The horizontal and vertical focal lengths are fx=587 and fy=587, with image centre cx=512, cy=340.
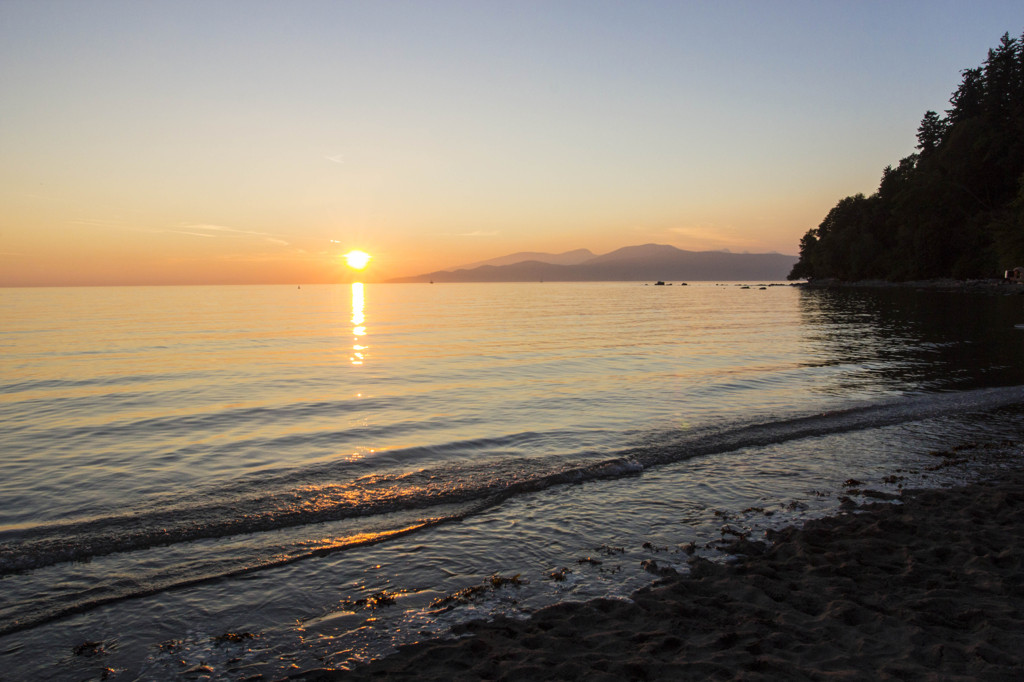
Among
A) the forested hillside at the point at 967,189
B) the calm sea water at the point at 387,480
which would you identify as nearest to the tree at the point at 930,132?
the forested hillside at the point at 967,189

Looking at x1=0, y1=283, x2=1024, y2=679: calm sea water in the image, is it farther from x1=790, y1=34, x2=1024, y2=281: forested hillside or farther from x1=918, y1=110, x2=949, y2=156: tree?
x1=918, y1=110, x2=949, y2=156: tree

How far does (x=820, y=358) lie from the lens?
95.8 ft

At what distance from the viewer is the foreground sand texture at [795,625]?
16.7ft

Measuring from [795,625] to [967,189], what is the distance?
13236 centimetres

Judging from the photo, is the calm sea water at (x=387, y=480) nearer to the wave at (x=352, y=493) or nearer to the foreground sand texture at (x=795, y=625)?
the wave at (x=352, y=493)

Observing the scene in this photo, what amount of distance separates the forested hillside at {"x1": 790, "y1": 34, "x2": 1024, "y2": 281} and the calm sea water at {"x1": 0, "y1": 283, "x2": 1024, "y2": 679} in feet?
297

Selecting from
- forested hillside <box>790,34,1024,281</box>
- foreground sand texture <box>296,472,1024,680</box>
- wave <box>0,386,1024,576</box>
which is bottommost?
wave <box>0,386,1024,576</box>

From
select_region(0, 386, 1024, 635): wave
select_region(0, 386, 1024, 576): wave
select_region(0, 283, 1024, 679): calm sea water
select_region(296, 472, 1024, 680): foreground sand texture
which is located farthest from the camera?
select_region(0, 386, 1024, 576): wave

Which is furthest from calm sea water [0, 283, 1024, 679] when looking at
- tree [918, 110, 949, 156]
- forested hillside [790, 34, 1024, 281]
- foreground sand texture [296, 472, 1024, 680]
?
tree [918, 110, 949, 156]

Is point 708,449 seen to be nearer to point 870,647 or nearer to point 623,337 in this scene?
point 870,647

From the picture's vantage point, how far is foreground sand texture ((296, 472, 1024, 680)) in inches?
200

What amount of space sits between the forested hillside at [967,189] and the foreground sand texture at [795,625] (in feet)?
329

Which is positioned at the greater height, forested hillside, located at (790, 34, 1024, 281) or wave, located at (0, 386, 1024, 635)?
forested hillside, located at (790, 34, 1024, 281)

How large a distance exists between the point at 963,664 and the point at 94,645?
26.5ft
